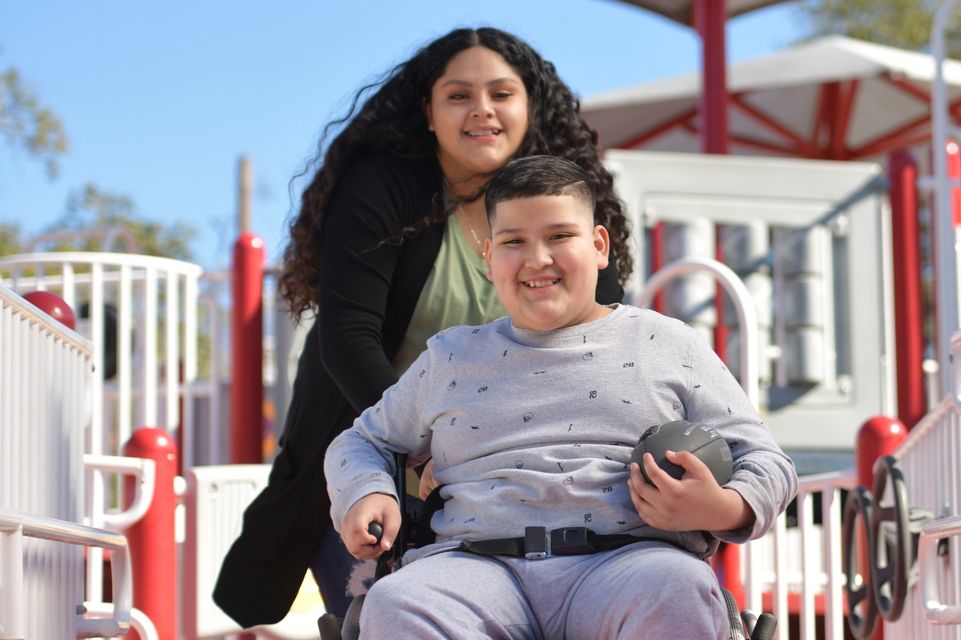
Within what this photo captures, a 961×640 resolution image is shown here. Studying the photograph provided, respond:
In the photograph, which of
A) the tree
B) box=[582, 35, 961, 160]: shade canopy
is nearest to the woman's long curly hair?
box=[582, 35, 961, 160]: shade canopy

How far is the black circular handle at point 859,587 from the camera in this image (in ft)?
13.8

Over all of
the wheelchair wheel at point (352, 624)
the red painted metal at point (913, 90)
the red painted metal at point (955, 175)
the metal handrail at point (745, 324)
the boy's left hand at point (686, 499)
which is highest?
the red painted metal at point (913, 90)

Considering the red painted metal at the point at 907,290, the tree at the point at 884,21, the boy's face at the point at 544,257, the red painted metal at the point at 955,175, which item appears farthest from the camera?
the tree at the point at 884,21

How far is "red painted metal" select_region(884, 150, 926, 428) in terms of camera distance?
24.7ft

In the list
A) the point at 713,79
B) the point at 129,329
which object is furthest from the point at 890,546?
the point at 713,79

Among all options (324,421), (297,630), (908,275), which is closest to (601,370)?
(324,421)

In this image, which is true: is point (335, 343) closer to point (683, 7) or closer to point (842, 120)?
point (683, 7)

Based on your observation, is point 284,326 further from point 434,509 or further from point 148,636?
point 434,509

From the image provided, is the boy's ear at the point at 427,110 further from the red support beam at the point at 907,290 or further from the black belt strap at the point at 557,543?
the red support beam at the point at 907,290

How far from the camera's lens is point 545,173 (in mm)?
2539

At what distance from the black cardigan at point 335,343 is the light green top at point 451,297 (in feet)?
0.08

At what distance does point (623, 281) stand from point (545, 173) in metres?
0.83

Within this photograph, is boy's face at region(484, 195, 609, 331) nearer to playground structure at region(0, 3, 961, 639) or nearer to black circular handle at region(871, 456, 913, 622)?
playground structure at region(0, 3, 961, 639)

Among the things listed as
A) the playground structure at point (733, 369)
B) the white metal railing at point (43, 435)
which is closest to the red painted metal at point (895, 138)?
the playground structure at point (733, 369)
